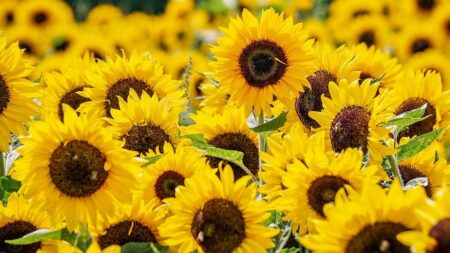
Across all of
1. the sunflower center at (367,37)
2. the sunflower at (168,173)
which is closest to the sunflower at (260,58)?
the sunflower at (168,173)

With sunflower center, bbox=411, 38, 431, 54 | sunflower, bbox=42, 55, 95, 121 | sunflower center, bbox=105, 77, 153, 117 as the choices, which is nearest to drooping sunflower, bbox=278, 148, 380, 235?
sunflower center, bbox=105, 77, 153, 117

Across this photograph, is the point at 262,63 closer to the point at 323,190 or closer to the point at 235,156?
the point at 235,156

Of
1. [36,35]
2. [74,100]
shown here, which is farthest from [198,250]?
[36,35]

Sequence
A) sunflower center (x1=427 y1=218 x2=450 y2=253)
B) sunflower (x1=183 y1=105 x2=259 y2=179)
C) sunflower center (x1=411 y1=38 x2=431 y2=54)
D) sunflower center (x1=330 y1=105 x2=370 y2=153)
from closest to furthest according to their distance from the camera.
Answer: sunflower center (x1=427 y1=218 x2=450 y2=253)
sunflower center (x1=330 y1=105 x2=370 y2=153)
sunflower (x1=183 y1=105 x2=259 y2=179)
sunflower center (x1=411 y1=38 x2=431 y2=54)

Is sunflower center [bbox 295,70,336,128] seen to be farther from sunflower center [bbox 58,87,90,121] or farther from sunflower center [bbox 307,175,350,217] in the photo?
sunflower center [bbox 58,87,90,121]

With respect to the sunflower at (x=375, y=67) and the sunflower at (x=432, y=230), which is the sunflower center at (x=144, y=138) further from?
the sunflower at (x=432, y=230)

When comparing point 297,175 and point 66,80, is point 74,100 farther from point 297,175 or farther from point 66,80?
point 297,175
